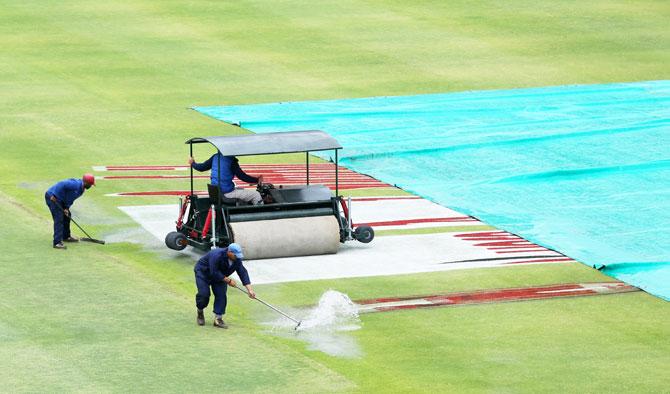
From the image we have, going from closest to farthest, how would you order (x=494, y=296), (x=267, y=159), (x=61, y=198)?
(x=494, y=296) < (x=61, y=198) < (x=267, y=159)

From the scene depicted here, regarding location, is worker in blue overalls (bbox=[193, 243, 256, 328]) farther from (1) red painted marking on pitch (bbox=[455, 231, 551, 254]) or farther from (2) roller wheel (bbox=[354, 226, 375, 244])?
(1) red painted marking on pitch (bbox=[455, 231, 551, 254])

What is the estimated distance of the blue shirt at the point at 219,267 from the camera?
74.5ft

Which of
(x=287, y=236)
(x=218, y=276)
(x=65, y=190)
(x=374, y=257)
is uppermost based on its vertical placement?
(x=65, y=190)

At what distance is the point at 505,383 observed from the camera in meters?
20.7

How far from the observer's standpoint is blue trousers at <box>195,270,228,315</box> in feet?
75.2

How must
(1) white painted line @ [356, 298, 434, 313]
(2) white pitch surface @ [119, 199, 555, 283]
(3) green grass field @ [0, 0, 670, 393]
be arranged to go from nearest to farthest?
1. (3) green grass field @ [0, 0, 670, 393]
2. (1) white painted line @ [356, 298, 434, 313]
3. (2) white pitch surface @ [119, 199, 555, 283]

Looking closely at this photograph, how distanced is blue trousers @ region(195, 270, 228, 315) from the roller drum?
12.9ft

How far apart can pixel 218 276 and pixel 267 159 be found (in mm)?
14616

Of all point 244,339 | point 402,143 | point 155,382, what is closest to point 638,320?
point 244,339

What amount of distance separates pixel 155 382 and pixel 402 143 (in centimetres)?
1810

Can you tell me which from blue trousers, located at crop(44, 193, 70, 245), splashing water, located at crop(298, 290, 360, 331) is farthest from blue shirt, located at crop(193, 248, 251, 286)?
blue trousers, located at crop(44, 193, 70, 245)

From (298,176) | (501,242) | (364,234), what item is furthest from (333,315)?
(298,176)

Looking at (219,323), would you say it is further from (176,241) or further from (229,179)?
(229,179)

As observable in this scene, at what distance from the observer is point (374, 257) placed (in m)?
27.8
